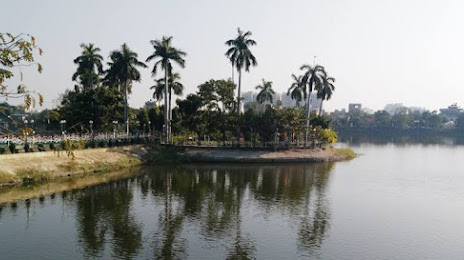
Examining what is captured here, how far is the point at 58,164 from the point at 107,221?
27.3 meters

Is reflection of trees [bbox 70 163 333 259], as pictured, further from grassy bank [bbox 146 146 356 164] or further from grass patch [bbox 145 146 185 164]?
grassy bank [bbox 146 146 356 164]

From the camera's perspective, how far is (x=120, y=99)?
287ft

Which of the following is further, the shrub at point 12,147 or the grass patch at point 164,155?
the grass patch at point 164,155

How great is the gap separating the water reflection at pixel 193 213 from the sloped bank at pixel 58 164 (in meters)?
6.86

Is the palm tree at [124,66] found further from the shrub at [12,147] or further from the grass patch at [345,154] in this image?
the grass patch at [345,154]

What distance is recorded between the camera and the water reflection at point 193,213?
30.8 metres

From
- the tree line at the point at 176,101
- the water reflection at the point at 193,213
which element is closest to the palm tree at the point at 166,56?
the tree line at the point at 176,101

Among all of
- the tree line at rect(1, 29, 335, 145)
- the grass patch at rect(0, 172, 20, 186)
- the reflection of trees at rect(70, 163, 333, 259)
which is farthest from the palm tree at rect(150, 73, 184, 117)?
the grass patch at rect(0, 172, 20, 186)

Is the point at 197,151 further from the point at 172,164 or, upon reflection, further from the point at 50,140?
the point at 50,140

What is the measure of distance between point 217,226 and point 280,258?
890 cm

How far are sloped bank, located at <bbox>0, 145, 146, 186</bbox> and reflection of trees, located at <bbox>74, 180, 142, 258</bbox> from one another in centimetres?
619

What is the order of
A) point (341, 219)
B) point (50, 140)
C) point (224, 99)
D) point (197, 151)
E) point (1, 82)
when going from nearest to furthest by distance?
1. point (1, 82)
2. point (341, 219)
3. point (50, 140)
4. point (197, 151)
5. point (224, 99)

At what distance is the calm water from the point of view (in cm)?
3052

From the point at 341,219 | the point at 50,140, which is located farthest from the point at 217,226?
the point at 50,140
